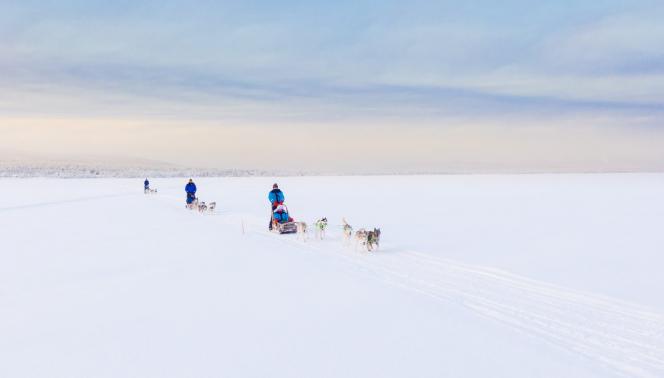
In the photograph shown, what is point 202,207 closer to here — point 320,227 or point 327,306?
point 320,227

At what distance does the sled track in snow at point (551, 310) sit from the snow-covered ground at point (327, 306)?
3 centimetres

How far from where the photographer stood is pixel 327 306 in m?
6.48

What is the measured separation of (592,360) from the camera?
4.83 meters

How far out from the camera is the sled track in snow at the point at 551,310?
504 centimetres

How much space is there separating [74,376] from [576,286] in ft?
23.6

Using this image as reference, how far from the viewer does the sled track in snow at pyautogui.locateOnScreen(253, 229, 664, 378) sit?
5.04 meters

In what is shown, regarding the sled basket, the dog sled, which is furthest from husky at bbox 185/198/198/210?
the sled basket

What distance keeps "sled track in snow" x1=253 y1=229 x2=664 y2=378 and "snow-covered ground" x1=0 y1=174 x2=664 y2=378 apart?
0.03 m

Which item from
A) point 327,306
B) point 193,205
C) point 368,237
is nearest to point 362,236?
point 368,237

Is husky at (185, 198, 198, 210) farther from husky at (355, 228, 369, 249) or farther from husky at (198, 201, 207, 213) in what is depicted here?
husky at (355, 228, 369, 249)

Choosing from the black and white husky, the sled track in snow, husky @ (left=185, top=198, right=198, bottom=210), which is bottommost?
husky @ (left=185, top=198, right=198, bottom=210)

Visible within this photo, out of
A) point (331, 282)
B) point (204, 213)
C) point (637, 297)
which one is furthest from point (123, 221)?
point (637, 297)

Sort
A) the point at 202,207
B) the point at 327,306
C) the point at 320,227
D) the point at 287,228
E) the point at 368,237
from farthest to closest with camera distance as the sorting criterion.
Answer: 1. the point at 202,207
2. the point at 287,228
3. the point at 320,227
4. the point at 368,237
5. the point at 327,306

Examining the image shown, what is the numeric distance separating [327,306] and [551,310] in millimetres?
3004
